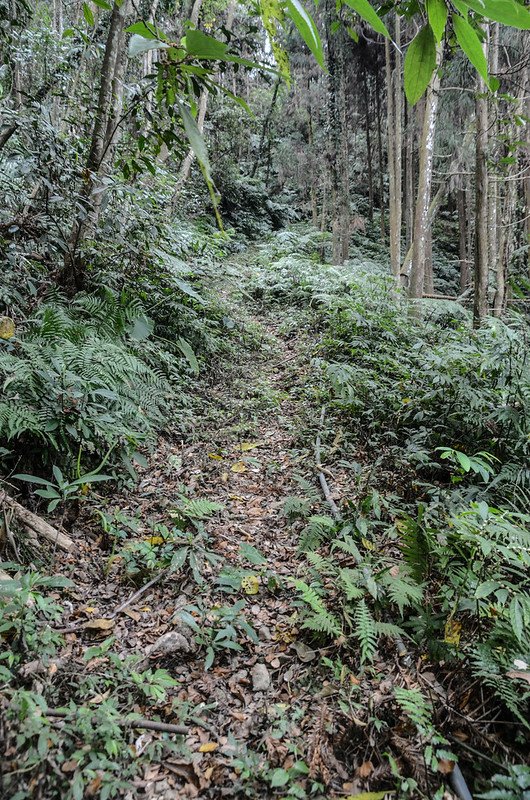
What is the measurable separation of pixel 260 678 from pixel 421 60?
8.52 feet

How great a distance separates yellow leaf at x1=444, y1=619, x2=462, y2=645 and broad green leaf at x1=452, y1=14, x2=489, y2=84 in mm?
2374

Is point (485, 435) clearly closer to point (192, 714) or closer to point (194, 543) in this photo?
point (194, 543)

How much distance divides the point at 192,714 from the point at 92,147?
491 centimetres

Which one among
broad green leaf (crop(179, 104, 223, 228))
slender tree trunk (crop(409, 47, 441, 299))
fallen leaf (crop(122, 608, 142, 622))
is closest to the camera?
broad green leaf (crop(179, 104, 223, 228))

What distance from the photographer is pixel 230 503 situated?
12.7ft

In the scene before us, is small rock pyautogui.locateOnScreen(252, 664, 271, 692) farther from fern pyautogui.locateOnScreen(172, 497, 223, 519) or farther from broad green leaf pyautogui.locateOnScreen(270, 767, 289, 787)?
fern pyautogui.locateOnScreen(172, 497, 223, 519)

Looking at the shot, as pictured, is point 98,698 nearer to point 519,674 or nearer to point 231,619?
point 231,619

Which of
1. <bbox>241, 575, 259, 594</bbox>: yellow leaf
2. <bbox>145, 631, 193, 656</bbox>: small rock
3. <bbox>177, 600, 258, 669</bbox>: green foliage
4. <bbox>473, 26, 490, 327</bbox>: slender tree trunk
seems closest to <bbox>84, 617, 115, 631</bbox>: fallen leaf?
<bbox>145, 631, 193, 656</bbox>: small rock

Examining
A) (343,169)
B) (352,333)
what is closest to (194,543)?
(352,333)

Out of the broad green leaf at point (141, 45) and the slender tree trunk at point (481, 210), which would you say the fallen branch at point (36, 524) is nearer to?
the broad green leaf at point (141, 45)

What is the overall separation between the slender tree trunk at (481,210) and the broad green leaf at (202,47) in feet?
19.1

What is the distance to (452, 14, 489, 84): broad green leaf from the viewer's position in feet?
2.20

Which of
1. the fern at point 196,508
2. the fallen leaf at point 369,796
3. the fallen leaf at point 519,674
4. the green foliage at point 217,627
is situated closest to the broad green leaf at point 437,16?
the fallen leaf at point 519,674

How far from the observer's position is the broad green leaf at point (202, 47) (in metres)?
0.64
